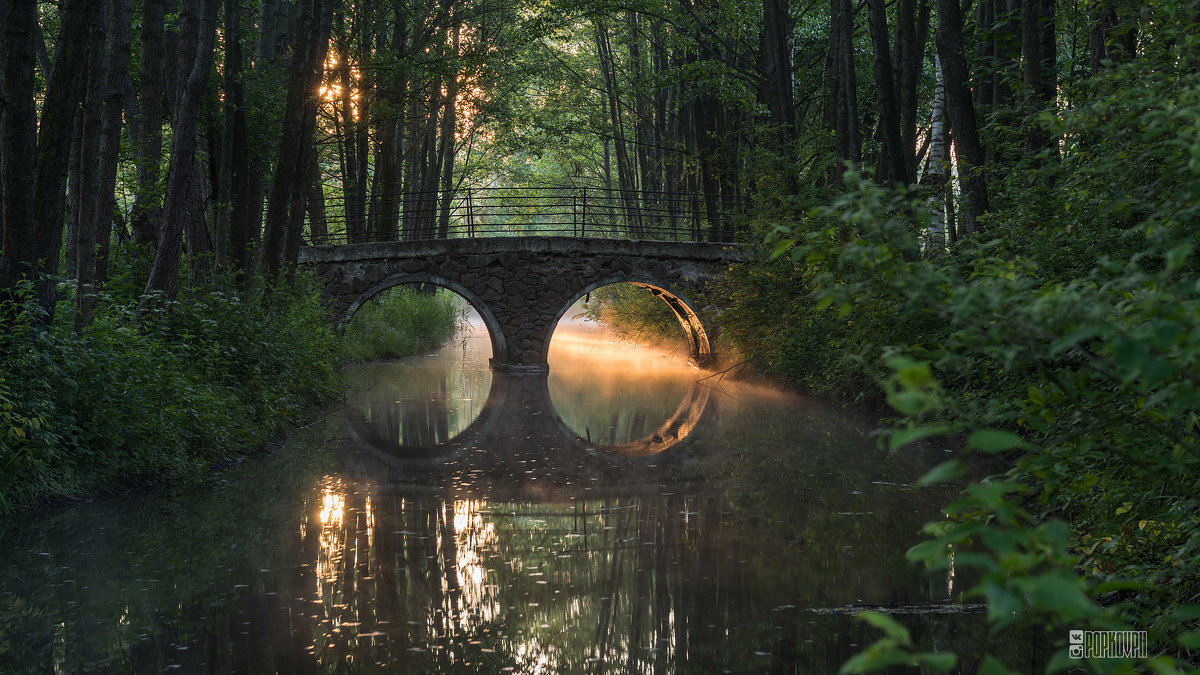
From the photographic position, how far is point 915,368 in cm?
158

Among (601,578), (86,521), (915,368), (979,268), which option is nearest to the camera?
(915,368)

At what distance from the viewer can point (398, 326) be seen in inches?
867

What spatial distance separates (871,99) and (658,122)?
7.22 meters

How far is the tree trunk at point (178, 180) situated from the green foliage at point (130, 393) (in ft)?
0.98

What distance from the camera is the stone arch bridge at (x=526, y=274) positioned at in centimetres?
1906

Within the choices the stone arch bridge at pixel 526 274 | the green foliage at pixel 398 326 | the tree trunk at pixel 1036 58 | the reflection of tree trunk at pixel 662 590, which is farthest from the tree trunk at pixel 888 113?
the green foliage at pixel 398 326

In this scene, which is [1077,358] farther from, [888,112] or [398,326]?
[398,326]

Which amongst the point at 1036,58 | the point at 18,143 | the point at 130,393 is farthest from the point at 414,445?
the point at 1036,58

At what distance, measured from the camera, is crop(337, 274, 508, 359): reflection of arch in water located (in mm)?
19062

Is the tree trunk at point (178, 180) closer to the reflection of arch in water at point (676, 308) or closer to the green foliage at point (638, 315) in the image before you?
the reflection of arch in water at point (676, 308)

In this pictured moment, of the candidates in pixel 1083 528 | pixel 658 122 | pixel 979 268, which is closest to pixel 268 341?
pixel 1083 528

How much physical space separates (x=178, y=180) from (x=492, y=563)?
515 centimetres

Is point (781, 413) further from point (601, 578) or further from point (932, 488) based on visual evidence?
point (601, 578)

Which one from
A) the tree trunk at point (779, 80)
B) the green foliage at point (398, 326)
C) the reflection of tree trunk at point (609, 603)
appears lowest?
the reflection of tree trunk at point (609, 603)
